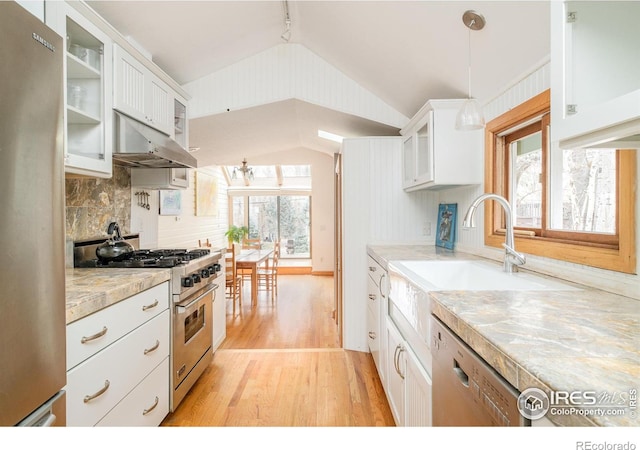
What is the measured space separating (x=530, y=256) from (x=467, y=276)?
0.38m

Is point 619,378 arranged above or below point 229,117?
below

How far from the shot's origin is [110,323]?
1.42 meters

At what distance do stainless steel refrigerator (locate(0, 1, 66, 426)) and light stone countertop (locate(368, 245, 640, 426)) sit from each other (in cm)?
113

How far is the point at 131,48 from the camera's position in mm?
2150

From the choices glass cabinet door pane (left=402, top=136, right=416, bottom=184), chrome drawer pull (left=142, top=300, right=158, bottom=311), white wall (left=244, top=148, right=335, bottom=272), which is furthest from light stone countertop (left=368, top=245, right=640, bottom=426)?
white wall (left=244, top=148, right=335, bottom=272)

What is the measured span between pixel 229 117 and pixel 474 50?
8.20 ft

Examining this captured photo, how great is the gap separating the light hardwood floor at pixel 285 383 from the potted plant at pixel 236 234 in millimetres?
3752

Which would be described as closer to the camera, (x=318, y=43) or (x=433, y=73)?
(x=433, y=73)

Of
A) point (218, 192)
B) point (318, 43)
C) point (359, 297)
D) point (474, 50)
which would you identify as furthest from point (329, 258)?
point (474, 50)

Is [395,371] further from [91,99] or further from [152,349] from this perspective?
[91,99]

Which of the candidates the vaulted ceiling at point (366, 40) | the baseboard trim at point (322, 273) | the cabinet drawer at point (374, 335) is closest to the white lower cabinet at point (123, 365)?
the cabinet drawer at point (374, 335)

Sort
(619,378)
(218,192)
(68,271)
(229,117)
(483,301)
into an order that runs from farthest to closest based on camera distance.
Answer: (218,192) < (229,117) < (68,271) < (483,301) < (619,378)

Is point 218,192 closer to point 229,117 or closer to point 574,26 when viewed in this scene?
point 229,117

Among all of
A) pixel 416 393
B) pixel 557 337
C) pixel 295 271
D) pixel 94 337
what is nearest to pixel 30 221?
pixel 94 337
